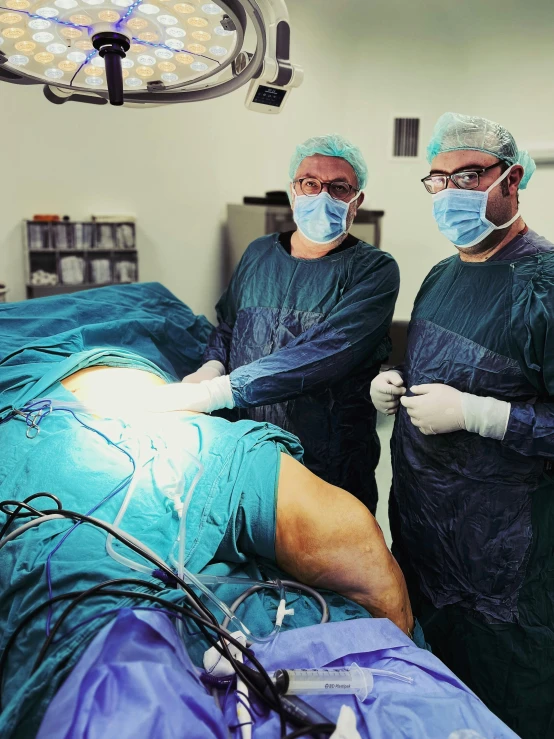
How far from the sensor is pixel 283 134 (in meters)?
3.90

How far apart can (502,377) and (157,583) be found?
92cm

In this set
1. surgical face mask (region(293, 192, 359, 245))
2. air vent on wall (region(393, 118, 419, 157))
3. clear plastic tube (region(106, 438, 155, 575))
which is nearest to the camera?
clear plastic tube (region(106, 438, 155, 575))

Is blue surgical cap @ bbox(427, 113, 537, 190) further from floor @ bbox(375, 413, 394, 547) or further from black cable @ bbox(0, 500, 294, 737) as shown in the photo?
floor @ bbox(375, 413, 394, 547)

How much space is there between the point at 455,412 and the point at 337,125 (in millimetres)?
3331

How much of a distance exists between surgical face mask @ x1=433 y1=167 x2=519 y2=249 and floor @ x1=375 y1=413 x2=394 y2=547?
50.0 inches

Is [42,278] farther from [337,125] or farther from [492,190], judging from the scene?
[337,125]

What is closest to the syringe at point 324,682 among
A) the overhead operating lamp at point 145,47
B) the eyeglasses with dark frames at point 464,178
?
the overhead operating lamp at point 145,47

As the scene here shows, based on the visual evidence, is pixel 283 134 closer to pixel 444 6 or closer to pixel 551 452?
pixel 444 6

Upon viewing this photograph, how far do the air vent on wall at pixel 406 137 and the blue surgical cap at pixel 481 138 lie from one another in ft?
9.04

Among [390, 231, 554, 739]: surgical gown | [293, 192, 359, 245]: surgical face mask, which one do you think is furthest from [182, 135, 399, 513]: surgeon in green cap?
[390, 231, 554, 739]: surgical gown

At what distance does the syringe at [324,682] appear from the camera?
2.91 feet

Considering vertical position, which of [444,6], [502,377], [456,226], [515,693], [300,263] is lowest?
[515,693]

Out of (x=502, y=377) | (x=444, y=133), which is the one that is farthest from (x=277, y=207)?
(x=502, y=377)

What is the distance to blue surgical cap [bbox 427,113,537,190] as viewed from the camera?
1.41 metres
